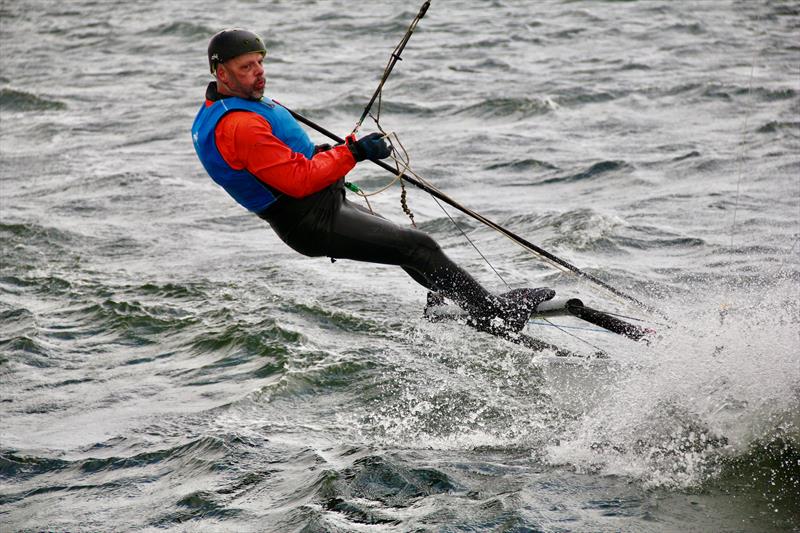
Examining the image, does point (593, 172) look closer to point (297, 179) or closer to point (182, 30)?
point (297, 179)

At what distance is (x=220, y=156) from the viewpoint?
617 cm

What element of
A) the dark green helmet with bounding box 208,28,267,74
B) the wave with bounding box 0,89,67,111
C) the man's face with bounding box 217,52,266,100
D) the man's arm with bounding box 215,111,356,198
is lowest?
the wave with bounding box 0,89,67,111

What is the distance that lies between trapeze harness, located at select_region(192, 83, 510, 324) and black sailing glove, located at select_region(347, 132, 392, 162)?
1.36 ft

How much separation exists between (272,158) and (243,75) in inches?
20.8

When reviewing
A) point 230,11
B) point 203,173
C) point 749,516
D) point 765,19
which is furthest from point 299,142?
point 230,11

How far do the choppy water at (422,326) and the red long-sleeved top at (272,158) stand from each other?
1.65 m

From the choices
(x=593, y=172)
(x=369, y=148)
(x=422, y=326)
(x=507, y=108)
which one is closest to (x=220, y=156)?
(x=369, y=148)

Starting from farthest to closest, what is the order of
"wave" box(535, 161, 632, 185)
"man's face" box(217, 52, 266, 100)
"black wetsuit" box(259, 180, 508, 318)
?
"wave" box(535, 161, 632, 185), "black wetsuit" box(259, 180, 508, 318), "man's face" box(217, 52, 266, 100)

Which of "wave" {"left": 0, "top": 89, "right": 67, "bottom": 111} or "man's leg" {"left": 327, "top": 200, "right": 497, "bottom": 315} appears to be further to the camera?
"wave" {"left": 0, "top": 89, "right": 67, "bottom": 111}

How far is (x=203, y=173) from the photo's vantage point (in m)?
13.9

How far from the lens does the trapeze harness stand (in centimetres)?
619

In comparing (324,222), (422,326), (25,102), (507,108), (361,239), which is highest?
(324,222)

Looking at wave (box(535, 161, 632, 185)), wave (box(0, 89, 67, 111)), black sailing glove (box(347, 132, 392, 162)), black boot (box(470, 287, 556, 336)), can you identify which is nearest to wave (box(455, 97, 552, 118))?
wave (box(535, 161, 632, 185))

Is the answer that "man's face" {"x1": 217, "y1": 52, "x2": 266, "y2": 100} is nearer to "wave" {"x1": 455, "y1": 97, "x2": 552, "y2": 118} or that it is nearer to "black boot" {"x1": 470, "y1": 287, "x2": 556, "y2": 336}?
"black boot" {"x1": 470, "y1": 287, "x2": 556, "y2": 336}
